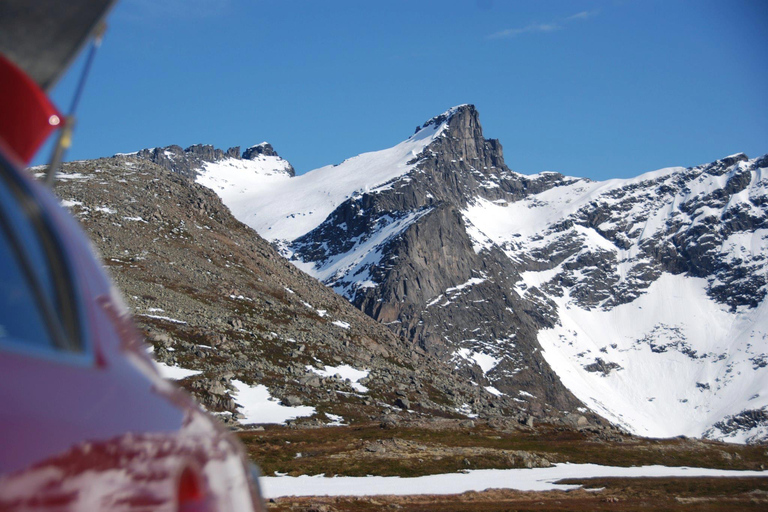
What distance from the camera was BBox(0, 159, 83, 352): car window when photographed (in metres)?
1.60

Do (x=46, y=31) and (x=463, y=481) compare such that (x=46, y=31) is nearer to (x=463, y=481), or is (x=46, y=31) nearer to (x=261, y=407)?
(x=463, y=481)

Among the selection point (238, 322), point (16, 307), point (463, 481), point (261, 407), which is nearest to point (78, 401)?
point (16, 307)

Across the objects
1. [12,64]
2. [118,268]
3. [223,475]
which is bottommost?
[223,475]

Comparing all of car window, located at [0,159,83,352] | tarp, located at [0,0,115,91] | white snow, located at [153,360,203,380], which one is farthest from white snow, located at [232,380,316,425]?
car window, located at [0,159,83,352]

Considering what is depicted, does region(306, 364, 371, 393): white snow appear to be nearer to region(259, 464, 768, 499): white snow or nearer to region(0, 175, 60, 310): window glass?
region(259, 464, 768, 499): white snow

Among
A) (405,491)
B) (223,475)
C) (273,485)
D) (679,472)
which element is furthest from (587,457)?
(223,475)

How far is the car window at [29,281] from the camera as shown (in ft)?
5.24

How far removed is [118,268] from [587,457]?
82317 mm

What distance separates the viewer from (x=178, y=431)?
76.5 inches

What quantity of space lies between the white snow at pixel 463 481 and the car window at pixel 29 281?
3603 cm

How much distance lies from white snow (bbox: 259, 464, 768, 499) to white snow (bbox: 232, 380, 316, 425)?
106 ft

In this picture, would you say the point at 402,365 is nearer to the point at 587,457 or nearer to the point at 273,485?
the point at 587,457

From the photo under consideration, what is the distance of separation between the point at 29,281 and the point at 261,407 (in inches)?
3206

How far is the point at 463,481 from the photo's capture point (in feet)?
146
